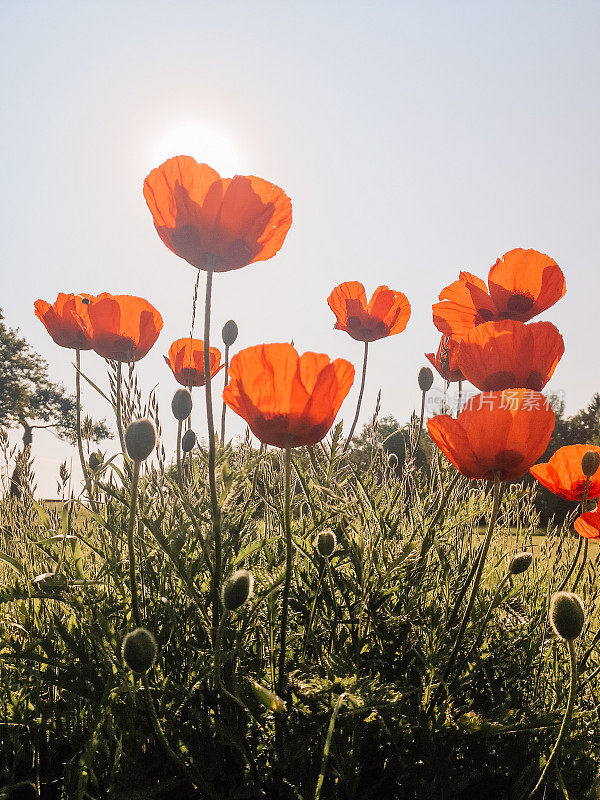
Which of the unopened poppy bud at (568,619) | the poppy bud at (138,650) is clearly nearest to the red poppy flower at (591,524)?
the unopened poppy bud at (568,619)

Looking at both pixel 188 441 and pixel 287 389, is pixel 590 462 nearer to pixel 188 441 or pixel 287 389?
pixel 287 389

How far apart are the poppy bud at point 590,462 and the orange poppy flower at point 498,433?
489 mm

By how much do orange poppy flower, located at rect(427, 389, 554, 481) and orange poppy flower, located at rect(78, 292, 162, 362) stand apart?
93 cm

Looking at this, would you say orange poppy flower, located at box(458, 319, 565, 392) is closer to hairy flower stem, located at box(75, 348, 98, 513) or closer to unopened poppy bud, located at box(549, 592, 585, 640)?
unopened poppy bud, located at box(549, 592, 585, 640)

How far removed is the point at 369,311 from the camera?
2.24 meters

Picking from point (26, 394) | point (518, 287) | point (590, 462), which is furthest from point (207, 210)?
point (26, 394)

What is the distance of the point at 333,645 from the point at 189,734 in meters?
0.39

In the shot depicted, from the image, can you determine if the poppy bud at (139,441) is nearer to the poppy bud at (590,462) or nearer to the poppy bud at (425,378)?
the poppy bud at (590,462)

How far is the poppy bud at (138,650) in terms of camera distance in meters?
0.98

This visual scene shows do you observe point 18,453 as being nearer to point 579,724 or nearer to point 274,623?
point 274,623

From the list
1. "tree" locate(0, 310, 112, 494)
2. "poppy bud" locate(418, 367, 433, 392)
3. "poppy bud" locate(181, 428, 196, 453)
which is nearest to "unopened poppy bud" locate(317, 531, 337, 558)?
"poppy bud" locate(181, 428, 196, 453)

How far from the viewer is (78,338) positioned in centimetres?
206

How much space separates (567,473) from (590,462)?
0.19 m

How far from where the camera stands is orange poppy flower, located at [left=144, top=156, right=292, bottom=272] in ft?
4.14
